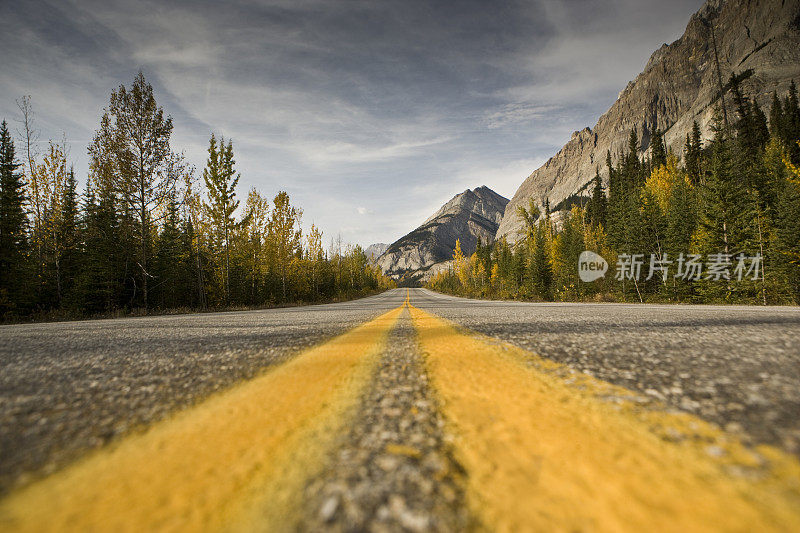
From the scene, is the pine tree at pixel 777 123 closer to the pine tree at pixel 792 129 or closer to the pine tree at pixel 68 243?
the pine tree at pixel 792 129

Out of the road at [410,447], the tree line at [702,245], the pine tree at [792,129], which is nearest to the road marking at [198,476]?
the road at [410,447]

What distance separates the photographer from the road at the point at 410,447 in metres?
0.67

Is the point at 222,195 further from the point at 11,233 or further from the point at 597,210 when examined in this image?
the point at 597,210

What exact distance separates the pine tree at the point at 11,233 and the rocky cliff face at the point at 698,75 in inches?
2605

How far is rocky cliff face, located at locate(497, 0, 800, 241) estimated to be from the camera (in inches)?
3204

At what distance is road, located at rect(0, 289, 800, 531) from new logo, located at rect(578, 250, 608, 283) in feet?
100

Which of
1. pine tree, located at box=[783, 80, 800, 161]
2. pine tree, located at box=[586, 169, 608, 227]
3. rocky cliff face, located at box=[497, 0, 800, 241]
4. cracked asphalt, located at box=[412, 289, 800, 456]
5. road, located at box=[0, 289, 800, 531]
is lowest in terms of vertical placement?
cracked asphalt, located at box=[412, 289, 800, 456]

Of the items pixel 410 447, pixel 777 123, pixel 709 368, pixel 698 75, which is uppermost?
pixel 698 75

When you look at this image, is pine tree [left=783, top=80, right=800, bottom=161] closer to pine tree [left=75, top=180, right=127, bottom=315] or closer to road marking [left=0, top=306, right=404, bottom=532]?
road marking [left=0, top=306, right=404, bottom=532]

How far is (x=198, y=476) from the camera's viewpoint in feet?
2.66

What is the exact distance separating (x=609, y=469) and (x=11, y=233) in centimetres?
2286

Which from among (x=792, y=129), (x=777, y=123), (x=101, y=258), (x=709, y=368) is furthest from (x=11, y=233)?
(x=777, y=123)

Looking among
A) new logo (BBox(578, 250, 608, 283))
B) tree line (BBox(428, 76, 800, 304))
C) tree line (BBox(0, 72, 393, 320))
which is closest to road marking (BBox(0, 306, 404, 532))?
tree line (BBox(0, 72, 393, 320))

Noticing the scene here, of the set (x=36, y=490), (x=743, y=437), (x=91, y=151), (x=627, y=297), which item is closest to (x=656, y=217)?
(x=627, y=297)
